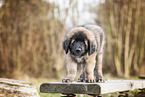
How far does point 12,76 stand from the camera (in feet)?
38.8

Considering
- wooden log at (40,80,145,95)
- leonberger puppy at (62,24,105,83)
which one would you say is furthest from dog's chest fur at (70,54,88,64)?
wooden log at (40,80,145,95)

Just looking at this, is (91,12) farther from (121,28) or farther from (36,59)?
(36,59)

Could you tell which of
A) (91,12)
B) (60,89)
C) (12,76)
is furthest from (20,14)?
(60,89)

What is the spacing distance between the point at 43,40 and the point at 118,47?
4148 mm

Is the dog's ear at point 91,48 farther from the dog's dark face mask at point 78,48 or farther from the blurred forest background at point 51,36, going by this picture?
the blurred forest background at point 51,36

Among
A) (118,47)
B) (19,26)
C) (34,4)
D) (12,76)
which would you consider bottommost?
(12,76)

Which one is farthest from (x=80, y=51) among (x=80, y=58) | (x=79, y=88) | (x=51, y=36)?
(x=51, y=36)

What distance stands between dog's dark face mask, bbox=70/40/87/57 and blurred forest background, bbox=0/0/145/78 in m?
8.15

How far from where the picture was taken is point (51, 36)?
1331cm

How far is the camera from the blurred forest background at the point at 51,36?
12.1 meters

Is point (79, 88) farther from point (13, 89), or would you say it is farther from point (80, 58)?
point (13, 89)

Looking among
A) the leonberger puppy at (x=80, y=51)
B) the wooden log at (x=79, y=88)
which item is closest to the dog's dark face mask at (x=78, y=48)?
the leonberger puppy at (x=80, y=51)

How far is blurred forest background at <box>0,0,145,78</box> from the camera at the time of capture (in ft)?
39.6

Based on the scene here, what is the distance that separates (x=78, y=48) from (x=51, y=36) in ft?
30.9
